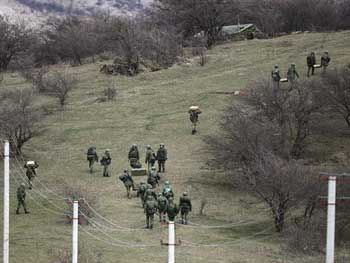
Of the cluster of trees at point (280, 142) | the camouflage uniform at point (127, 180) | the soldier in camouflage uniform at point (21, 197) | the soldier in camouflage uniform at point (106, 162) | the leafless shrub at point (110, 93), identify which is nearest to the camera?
the cluster of trees at point (280, 142)

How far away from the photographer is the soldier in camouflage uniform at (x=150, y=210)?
31.3m

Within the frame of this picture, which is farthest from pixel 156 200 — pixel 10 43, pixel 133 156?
pixel 10 43

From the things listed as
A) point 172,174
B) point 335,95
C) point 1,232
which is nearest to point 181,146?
point 172,174

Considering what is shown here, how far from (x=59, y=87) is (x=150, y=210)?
29.4 meters

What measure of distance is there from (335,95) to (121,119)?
43.8ft

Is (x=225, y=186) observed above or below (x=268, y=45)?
below

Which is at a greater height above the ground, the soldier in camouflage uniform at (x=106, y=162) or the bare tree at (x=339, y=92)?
the bare tree at (x=339, y=92)

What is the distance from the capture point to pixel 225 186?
39781mm

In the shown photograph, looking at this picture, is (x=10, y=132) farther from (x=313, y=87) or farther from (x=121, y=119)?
(x=313, y=87)

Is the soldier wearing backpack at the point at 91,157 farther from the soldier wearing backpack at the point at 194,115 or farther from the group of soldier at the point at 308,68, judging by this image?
the group of soldier at the point at 308,68

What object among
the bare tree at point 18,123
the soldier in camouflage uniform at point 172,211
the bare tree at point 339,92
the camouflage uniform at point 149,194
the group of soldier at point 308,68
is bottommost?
the soldier in camouflage uniform at point 172,211

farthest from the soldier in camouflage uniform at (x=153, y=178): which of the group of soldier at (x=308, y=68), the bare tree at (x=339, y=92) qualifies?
the group of soldier at (x=308, y=68)

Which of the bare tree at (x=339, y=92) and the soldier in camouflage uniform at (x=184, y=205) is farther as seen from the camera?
the bare tree at (x=339, y=92)

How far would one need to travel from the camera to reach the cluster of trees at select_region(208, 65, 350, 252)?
32469 mm
